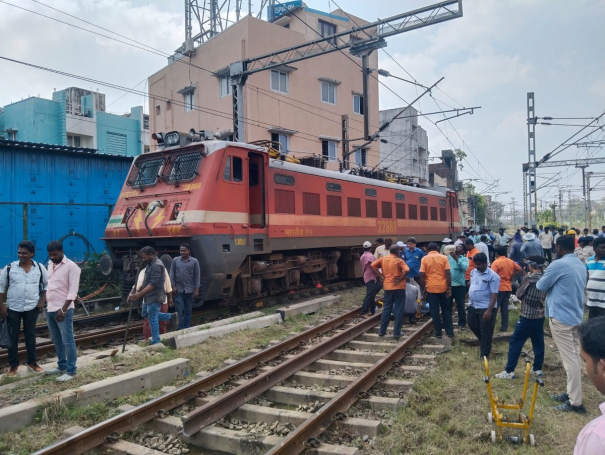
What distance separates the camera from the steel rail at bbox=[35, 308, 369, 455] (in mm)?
4246

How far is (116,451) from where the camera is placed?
437 cm

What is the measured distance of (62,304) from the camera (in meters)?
6.21

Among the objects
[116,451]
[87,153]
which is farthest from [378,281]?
[87,153]

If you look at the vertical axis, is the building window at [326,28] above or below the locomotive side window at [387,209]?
above

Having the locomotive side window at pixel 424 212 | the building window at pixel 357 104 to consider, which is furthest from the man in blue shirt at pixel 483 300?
the building window at pixel 357 104

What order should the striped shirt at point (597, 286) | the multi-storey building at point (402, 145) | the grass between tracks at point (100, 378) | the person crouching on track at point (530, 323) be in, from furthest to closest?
the multi-storey building at point (402, 145) < the striped shirt at point (597, 286) < the person crouching on track at point (530, 323) < the grass between tracks at point (100, 378)

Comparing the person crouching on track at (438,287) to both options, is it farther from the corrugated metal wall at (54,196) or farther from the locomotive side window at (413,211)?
the corrugated metal wall at (54,196)

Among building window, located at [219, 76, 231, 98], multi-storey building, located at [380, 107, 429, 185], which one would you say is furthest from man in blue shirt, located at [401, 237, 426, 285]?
multi-storey building, located at [380, 107, 429, 185]

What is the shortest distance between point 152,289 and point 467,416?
4.71 m

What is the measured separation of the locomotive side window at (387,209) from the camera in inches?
624

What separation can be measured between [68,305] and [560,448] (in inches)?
223

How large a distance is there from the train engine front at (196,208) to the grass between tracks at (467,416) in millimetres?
4983

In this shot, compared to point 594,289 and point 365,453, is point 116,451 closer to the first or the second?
point 365,453

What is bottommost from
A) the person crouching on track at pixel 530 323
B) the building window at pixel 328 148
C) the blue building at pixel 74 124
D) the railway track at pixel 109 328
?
the railway track at pixel 109 328
